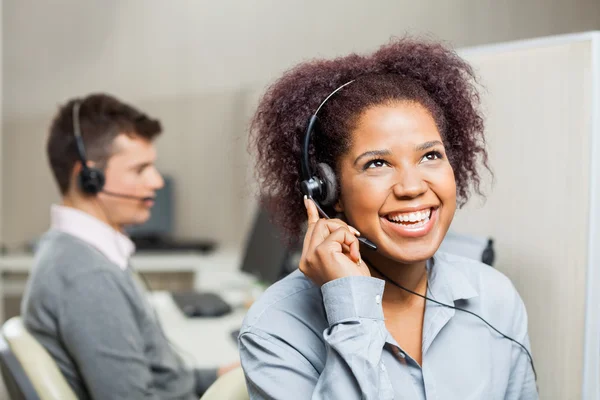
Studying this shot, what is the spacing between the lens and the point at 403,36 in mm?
1184

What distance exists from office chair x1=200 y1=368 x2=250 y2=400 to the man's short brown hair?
825 mm

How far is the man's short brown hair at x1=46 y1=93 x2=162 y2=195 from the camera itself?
1733mm

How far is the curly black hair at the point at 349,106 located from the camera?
3.40 feet

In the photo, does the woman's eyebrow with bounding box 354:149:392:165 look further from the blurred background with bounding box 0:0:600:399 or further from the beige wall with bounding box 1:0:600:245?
the beige wall with bounding box 1:0:600:245

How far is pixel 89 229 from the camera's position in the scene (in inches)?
63.9

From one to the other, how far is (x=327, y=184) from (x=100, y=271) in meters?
0.71

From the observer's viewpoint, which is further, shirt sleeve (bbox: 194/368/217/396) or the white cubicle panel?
shirt sleeve (bbox: 194/368/217/396)

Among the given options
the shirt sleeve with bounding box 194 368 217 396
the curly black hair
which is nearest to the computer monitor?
the shirt sleeve with bounding box 194 368 217 396

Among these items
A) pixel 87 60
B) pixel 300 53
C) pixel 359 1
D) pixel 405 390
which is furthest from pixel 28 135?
pixel 405 390

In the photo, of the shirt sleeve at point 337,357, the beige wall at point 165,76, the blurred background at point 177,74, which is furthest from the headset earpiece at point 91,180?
the beige wall at point 165,76

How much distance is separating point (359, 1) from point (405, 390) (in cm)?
230

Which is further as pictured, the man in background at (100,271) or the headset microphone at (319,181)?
the man in background at (100,271)

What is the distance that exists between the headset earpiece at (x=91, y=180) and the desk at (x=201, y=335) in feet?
1.55

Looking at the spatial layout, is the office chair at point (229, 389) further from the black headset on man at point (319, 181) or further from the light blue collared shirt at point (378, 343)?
the black headset on man at point (319, 181)
